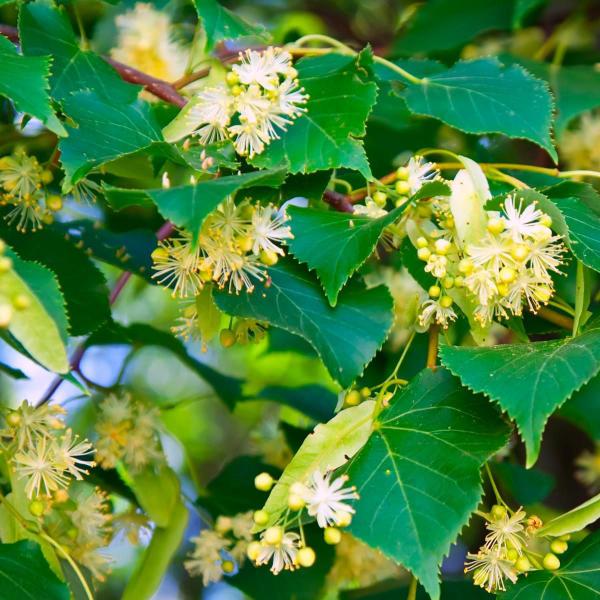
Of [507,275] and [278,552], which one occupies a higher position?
[507,275]

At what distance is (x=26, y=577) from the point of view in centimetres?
92

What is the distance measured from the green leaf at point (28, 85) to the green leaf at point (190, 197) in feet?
0.30

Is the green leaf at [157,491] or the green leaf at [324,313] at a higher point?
the green leaf at [324,313]

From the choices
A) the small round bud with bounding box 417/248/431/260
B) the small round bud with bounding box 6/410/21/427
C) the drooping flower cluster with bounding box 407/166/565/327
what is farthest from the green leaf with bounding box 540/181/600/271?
the small round bud with bounding box 6/410/21/427

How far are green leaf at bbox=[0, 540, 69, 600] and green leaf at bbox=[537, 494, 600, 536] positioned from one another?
1.63 feet

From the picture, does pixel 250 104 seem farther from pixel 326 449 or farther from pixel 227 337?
pixel 326 449

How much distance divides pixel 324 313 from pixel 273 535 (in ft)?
0.88

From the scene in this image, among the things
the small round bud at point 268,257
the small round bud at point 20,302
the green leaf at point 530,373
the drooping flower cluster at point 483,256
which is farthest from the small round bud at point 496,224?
the small round bud at point 20,302

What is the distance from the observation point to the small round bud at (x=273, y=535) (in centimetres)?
85

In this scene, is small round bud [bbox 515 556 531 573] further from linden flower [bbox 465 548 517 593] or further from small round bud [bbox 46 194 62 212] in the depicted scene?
small round bud [bbox 46 194 62 212]

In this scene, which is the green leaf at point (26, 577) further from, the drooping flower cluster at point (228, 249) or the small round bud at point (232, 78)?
the small round bud at point (232, 78)

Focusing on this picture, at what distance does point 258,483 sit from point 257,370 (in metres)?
1.35

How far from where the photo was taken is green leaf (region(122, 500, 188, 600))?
1.17 meters

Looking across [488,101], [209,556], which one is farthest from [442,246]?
[209,556]
